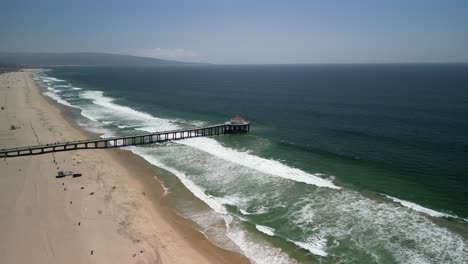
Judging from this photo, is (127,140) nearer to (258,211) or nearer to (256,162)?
(256,162)

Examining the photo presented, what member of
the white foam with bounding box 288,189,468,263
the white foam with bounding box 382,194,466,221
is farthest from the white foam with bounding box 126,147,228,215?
the white foam with bounding box 382,194,466,221

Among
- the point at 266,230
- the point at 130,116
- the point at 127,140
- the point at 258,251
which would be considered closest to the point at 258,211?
the point at 266,230

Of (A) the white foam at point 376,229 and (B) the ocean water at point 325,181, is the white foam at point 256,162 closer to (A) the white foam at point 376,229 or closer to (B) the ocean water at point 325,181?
(B) the ocean water at point 325,181

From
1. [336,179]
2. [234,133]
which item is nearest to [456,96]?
[234,133]

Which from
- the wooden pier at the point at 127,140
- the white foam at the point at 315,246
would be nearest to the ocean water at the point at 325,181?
the white foam at the point at 315,246

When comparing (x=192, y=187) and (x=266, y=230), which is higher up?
(x=192, y=187)

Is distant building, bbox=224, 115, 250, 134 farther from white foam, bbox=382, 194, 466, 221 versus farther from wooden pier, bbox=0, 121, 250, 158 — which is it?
white foam, bbox=382, 194, 466, 221

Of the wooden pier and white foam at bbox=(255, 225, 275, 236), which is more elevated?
the wooden pier
